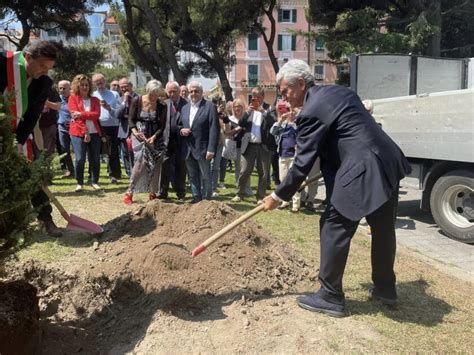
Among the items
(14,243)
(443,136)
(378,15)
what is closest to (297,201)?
(443,136)

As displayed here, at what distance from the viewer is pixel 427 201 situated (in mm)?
6684

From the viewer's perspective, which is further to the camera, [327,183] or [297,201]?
[297,201]

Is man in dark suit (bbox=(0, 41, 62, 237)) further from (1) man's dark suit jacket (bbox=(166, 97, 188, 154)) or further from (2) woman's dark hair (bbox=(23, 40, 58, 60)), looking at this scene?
(1) man's dark suit jacket (bbox=(166, 97, 188, 154))

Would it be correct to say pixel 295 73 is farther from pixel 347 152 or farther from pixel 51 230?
pixel 51 230

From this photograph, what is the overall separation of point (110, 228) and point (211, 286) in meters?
1.88

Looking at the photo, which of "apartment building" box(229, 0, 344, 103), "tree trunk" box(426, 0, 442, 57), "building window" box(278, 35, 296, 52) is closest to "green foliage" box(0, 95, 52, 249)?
"tree trunk" box(426, 0, 442, 57)

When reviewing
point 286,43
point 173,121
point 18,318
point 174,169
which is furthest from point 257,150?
point 286,43

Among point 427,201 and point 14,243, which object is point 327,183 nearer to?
point 14,243

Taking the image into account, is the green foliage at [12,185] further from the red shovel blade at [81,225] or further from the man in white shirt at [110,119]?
the man in white shirt at [110,119]

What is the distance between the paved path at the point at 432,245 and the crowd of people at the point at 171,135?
156 cm

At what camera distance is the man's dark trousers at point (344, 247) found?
3.56m

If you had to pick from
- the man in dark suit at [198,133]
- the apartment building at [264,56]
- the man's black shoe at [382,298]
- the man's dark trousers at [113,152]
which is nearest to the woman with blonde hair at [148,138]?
the man in dark suit at [198,133]

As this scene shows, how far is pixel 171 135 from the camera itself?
725 cm

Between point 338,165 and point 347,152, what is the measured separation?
0.16m
